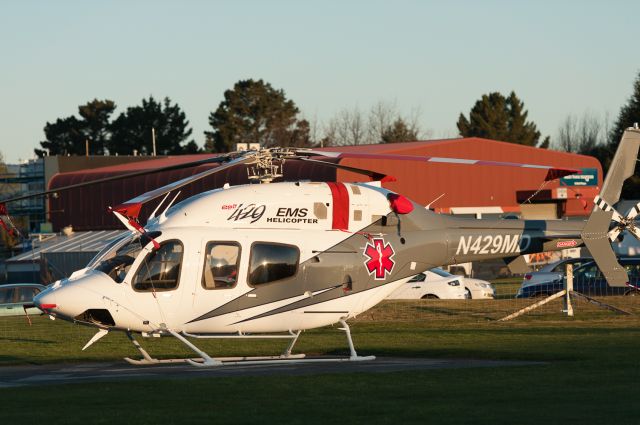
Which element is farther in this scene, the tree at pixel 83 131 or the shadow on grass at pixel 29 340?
the tree at pixel 83 131

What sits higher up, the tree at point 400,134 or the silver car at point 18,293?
the tree at point 400,134

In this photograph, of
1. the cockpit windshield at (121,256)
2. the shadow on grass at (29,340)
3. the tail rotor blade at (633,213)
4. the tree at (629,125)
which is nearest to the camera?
the cockpit windshield at (121,256)

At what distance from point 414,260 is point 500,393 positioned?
7011 mm

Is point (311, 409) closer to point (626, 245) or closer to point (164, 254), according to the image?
point (164, 254)

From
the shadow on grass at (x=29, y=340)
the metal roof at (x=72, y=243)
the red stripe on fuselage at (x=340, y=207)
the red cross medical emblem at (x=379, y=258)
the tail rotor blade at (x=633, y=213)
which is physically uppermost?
the red stripe on fuselage at (x=340, y=207)

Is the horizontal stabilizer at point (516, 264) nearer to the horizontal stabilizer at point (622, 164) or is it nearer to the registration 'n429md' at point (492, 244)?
the registration 'n429md' at point (492, 244)

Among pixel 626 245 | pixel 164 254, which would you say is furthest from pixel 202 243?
pixel 626 245

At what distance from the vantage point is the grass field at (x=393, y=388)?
13.0m

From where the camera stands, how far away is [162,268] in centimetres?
1905

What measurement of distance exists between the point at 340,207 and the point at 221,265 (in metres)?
2.72

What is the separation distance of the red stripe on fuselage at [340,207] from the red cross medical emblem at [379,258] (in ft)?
2.25

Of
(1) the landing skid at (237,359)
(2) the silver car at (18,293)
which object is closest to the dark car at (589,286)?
(1) the landing skid at (237,359)

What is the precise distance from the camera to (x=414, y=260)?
2139cm

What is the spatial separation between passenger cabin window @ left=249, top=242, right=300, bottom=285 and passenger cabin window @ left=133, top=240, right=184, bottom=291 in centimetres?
143
